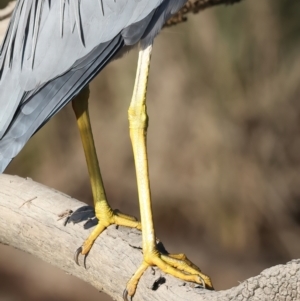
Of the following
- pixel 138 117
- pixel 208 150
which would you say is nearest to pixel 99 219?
pixel 138 117

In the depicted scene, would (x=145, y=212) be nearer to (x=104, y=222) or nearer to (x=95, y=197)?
(x=104, y=222)

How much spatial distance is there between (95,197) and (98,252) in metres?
0.23

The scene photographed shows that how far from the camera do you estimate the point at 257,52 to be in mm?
3695

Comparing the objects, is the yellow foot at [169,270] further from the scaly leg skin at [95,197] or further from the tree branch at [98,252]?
the scaly leg skin at [95,197]

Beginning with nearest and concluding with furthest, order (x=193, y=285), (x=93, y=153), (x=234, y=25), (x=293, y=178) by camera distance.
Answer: (x=193, y=285) → (x=93, y=153) → (x=234, y=25) → (x=293, y=178)

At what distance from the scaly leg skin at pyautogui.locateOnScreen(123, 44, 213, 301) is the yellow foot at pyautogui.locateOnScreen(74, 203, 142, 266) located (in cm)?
18

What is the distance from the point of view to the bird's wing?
173 centimetres

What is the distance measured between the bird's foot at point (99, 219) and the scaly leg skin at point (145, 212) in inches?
7.0

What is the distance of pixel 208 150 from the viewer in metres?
3.77

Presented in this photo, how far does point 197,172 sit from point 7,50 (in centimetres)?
211

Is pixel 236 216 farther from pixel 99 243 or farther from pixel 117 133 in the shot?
pixel 99 243

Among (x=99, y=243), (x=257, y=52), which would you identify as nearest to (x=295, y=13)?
(x=257, y=52)

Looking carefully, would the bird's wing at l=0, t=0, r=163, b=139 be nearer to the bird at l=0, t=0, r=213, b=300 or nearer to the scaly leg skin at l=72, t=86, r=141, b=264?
the bird at l=0, t=0, r=213, b=300

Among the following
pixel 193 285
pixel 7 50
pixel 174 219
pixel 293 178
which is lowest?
pixel 193 285
